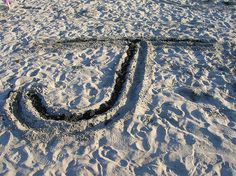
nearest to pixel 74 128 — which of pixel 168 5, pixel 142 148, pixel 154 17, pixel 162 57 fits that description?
pixel 142 148

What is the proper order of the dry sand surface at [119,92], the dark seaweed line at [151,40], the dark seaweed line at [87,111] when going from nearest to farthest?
the dry sand surface at [119,92] < the dark seaweed line at [87,111] < the dark seaweed line at [151,40]

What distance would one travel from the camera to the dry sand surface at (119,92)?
219 inches

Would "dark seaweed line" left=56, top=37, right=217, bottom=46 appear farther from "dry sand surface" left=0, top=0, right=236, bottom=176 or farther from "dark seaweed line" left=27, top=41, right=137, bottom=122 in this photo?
"dark seaweed line" left=27, top=41, right=137, bottom=122

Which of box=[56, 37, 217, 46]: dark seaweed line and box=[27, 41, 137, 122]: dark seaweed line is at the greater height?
box=[27, 41, 137, 122]: dark seaweed line

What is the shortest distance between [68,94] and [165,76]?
6.67ft

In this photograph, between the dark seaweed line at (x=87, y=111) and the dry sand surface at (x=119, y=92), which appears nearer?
the dry sand surface at (x=119, y=92)

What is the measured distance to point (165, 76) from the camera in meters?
7.50

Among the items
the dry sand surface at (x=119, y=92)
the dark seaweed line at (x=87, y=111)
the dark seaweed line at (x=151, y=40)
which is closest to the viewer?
the dry sand surface at (x=119, y=92)

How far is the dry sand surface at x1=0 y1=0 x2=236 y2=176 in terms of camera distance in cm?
557

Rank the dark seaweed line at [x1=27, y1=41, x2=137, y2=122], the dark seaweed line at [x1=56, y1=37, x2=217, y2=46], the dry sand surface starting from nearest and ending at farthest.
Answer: the dry sand surface, the dark seaweed line at [x1=27, y1=41, x2=137, y2=122], the dark seaweed line at [x1=56, y1=37, x2=217, y2=46]

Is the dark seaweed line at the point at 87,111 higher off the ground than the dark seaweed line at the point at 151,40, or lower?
higher

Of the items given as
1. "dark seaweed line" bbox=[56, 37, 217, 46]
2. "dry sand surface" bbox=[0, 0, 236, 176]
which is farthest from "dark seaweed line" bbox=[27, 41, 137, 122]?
"dark seaweed line" bbox=[56, 37, 217, 46]

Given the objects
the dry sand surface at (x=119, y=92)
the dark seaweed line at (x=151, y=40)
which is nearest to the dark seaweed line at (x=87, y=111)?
the dry sand surface at (x=119, y=92)

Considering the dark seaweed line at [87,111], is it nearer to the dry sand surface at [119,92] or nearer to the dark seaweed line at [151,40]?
the dry sand surface at [119,92]
